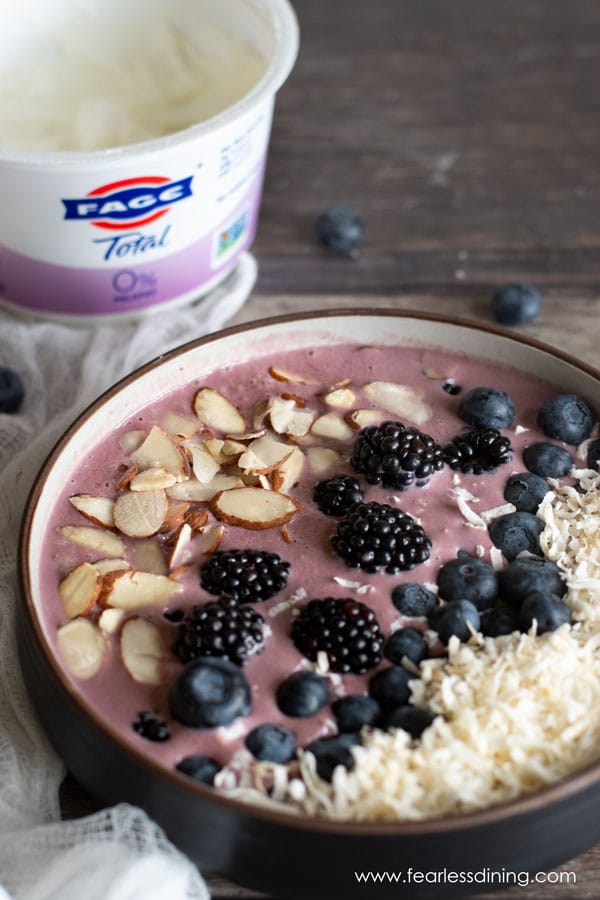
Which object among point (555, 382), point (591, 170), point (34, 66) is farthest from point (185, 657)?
point (591, 170)

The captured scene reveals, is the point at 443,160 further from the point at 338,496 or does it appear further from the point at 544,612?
the point at 544,612

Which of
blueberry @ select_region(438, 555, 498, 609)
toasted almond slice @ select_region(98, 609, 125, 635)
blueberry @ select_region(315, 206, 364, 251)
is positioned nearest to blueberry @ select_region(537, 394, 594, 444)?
blueberry @ select_region(438, 555, 498, 609)

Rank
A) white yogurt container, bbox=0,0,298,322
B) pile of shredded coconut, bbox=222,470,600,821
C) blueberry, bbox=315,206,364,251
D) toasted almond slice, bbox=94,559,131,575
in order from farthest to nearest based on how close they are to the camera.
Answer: blueberry, bbox=315,206,364,251 → white yogurt container, bbox=0,0,298,322 → toasted almond slice, bbox=94,559,131,575 → pile of shredded coconut, bbox=222,470,600,821

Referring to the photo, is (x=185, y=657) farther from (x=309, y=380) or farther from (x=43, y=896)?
(x=309, y=380)

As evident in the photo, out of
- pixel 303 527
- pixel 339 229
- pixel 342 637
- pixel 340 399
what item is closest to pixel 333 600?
pixel 342 637

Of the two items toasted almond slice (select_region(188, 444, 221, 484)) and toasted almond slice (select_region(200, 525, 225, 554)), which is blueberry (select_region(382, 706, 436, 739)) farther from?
toasted almond slice (select_region(188, 444, 221, 484))

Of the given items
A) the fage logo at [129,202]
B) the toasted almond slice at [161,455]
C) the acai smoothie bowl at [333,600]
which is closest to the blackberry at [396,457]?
the acai smoothie bowl at [333,600]

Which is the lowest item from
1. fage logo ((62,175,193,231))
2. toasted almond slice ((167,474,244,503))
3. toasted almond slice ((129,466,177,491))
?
toasted almond slice ((167,474,244,503))
